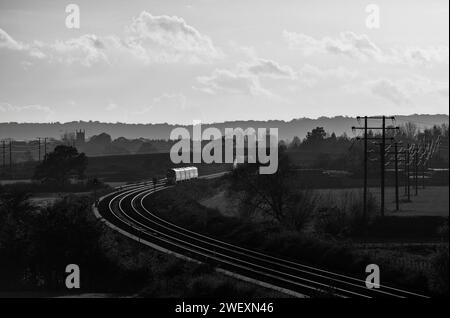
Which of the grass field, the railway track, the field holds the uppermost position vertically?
the field

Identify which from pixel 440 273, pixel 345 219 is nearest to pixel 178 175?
pixel 345 219

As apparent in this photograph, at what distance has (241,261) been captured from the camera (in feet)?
129

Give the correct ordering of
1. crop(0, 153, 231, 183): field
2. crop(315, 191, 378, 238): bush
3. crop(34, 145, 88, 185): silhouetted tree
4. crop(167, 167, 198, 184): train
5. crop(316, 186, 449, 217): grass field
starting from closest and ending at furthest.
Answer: crop(315, 191, 378, 238): bush < crop(316, 186, 449, 217): grass field < crop(34, 145, 88, 185): silhouetted tree < crop(167, 167, 198, 184): train < crop(0, 153, 231, 183): field

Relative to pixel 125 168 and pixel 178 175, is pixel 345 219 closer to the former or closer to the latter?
pixel 178 175

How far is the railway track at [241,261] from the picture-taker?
31.7 metres

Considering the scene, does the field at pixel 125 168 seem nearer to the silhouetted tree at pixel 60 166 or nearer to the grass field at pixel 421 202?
the silhouetted tree at pixel 60 166

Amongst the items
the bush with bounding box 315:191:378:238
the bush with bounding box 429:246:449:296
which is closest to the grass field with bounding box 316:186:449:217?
the bush with bounding box 315:191:378:238

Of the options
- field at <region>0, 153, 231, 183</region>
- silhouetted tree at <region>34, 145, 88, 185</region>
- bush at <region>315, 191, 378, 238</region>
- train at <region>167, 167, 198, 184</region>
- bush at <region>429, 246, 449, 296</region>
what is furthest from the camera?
field at <region>0, 153, 231, 183</region>

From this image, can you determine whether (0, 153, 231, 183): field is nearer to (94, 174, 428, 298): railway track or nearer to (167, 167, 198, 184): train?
(167, 167, 198, 184): train

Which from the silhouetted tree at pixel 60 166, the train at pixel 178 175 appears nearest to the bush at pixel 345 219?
the train at pixel 178 175

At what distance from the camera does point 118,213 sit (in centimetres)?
6269

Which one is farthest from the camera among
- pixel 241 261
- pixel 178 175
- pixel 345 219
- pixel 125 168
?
pixel 125 168

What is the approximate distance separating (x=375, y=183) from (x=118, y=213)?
49.5 m

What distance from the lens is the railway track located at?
3172cm
